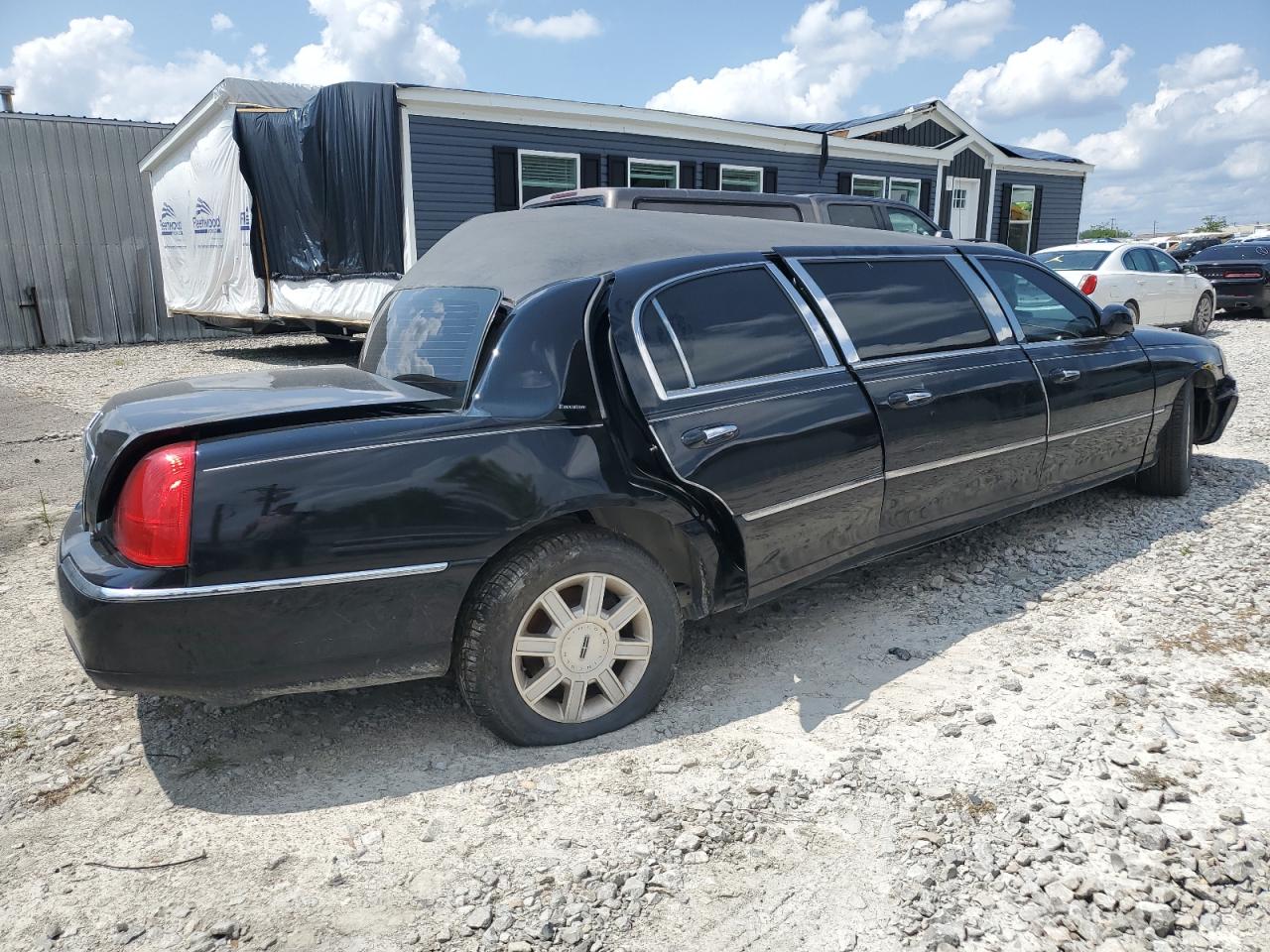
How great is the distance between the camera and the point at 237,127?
12188mm

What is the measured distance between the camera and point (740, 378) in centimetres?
329

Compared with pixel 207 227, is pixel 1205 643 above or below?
below

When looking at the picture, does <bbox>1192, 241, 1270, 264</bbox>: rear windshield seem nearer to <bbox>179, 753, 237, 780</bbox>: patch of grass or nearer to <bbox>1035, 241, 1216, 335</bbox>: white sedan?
<bbox>1035, 241, 1216, 335</bbox>: white sedan

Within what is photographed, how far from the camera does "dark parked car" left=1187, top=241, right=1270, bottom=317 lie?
1716 cm

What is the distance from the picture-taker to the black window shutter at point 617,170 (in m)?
13.4

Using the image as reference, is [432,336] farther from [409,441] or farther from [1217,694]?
[1217,694]

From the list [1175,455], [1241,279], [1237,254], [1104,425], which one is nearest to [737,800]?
[1104,425]

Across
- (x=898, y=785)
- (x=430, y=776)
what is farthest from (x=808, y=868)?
(x=430, y=776)

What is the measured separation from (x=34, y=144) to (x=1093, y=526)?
16.8 metres

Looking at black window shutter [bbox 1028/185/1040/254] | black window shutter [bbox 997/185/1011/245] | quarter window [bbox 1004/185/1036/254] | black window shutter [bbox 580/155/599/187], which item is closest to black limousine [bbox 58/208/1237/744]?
black window shutter [bbox 580/155/599/187]

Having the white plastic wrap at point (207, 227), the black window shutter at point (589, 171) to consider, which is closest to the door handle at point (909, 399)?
the black window shutter at point (589, 171)

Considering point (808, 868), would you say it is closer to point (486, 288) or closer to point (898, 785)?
point (898, 785)

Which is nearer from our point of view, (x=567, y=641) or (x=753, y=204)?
(x=567, y=641)

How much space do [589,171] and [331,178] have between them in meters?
3.60
